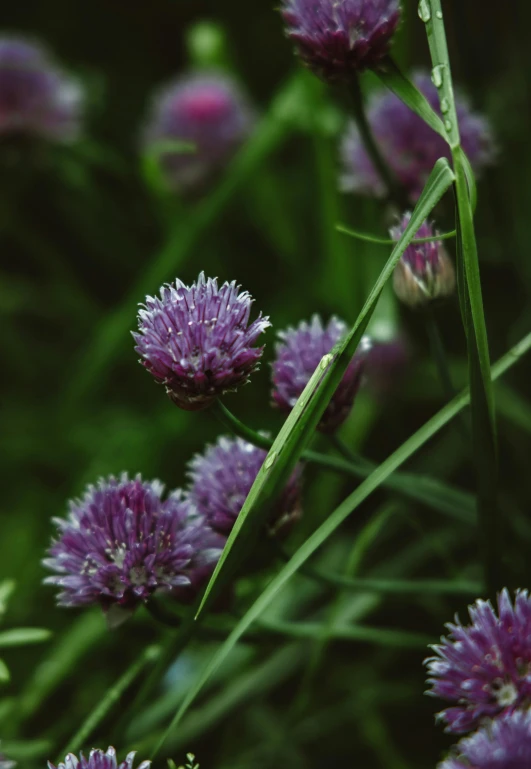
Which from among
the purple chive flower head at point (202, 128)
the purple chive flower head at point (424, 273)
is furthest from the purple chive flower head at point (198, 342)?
the purple chive flower head at point (202, 128)

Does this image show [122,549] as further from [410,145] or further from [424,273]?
[410,145]

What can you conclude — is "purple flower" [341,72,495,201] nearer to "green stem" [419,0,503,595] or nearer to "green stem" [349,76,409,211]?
"green stem" [349,76,409,211]

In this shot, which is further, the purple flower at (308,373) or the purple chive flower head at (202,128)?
the purple chive flower head at (202,128)

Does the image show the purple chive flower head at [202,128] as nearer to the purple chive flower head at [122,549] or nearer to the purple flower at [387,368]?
the purple flower at [387,368]

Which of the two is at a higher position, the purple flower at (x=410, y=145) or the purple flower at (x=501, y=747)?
the purple flower at (x=410, y=145)

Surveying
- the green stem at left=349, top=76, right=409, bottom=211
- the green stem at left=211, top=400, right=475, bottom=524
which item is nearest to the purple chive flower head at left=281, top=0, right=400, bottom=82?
the green stem at left=349, top=76, right=409, bottom=211

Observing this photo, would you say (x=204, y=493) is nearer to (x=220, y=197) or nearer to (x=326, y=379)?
(x=326, y=379)

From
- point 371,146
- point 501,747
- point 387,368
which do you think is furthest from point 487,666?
point 387,368
